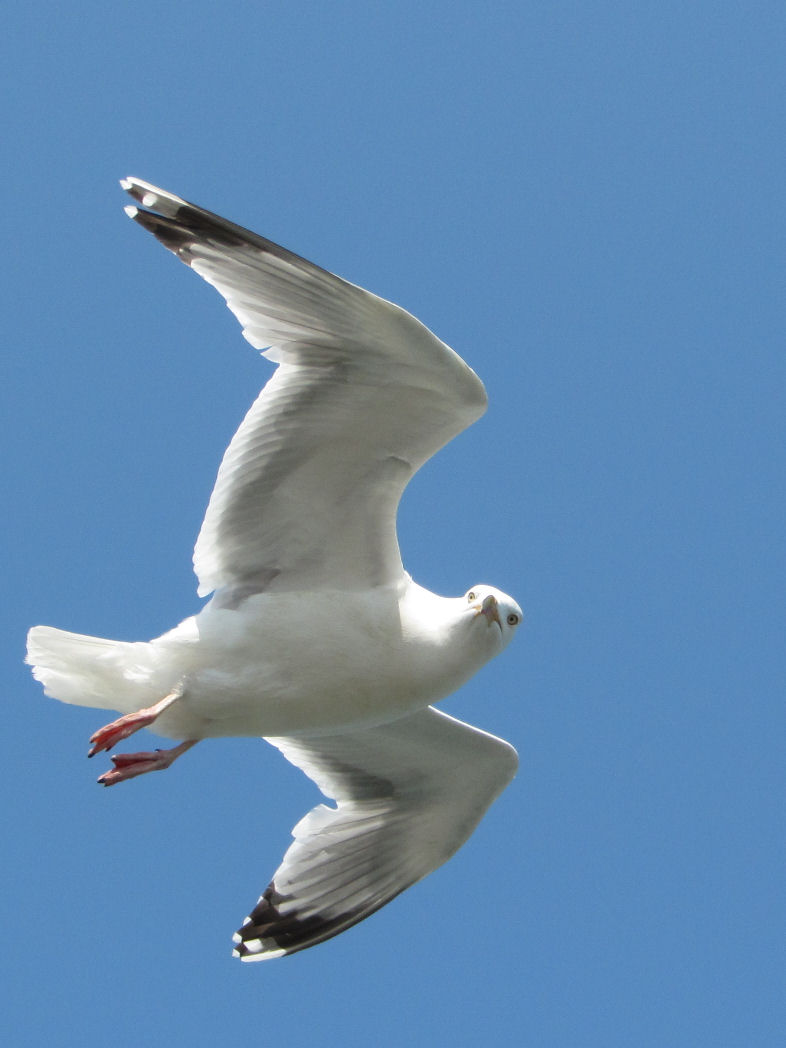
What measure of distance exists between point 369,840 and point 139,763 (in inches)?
59.2

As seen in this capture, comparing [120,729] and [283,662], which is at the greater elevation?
[283,662]

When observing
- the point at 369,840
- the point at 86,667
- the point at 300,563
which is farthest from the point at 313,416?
the point at 369,840

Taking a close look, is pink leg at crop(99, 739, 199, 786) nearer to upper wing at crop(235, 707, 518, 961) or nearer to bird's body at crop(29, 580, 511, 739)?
bird's body at crop(29, 580, 511, 739)

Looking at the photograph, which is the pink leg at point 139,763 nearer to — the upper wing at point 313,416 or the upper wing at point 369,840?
the upper wing at point 313,416

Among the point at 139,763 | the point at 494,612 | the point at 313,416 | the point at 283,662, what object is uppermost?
the point at 313,416

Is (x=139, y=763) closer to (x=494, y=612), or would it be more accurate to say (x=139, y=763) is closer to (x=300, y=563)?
(x=300, y=563)

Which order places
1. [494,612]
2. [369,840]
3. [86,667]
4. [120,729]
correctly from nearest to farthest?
[120,729] < [86,667] < [494,612] < [369,840]

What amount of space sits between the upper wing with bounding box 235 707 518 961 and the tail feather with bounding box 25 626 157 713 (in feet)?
4.71

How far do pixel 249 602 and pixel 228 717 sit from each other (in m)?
0.45

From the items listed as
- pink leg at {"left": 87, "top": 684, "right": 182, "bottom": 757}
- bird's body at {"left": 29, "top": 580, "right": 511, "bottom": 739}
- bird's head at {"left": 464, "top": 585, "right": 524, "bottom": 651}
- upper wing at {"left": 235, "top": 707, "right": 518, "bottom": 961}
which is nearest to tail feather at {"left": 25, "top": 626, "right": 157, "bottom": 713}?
bird's body at {"left": 29, "top": 580, "right": 511, "bottom": 739}

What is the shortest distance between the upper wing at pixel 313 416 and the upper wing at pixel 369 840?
1.20m

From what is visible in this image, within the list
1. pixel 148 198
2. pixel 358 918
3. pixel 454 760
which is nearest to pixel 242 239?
pixel 148 198

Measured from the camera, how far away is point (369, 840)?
7699 millimetres

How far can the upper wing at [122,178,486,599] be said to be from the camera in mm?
6152
